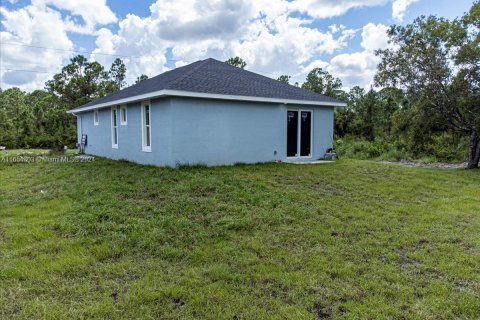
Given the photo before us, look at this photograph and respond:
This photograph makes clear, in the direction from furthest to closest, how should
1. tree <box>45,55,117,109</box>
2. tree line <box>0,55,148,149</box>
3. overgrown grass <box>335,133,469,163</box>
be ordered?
1. tree <box>45,55,117,109</box>
2. tree line <box>0,55,148,149</box>
3. overgrown grass <box>335,133,469,163</box>

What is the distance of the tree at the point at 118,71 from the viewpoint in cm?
3095

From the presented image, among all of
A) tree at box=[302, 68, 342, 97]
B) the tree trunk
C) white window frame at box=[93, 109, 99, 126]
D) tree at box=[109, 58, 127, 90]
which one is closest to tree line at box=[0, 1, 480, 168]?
the tree trunk

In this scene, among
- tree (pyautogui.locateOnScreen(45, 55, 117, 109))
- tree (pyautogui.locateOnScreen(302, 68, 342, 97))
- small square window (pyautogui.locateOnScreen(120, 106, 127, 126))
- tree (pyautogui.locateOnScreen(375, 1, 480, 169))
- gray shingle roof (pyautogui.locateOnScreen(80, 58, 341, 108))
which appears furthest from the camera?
tree (pyautogui.locateOnScreen(302, 68, 342, 97))

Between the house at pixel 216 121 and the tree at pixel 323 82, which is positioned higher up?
the tree at pixel 323 82

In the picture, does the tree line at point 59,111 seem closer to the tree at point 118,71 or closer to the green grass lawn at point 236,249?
the tree at point 118,71

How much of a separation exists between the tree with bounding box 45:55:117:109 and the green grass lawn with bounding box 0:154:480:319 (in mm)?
18886

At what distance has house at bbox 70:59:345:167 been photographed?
9.05 metres

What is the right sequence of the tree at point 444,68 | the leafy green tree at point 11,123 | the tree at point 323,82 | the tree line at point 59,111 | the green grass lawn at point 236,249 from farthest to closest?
1. the tree at point 323,82
2. the tree line at point 59,111
3. the leafy green tree at point 11,123
4. the tree at point 444,68
5. the green grass lawn at point 236,249

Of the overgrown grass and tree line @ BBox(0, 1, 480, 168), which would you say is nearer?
tree line @ BBox(0, 1, 480, 168)

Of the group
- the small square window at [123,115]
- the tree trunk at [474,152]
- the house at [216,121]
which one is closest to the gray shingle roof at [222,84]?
the house at [216,121]

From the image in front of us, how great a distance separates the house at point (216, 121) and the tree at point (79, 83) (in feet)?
44.2

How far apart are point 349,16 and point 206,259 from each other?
15458 millimetres

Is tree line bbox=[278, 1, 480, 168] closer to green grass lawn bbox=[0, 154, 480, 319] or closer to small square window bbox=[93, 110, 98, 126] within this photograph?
green grass lawn bbox=[0, 154, 480, 319]

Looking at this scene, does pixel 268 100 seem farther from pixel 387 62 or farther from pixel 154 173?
pixel 387 62
